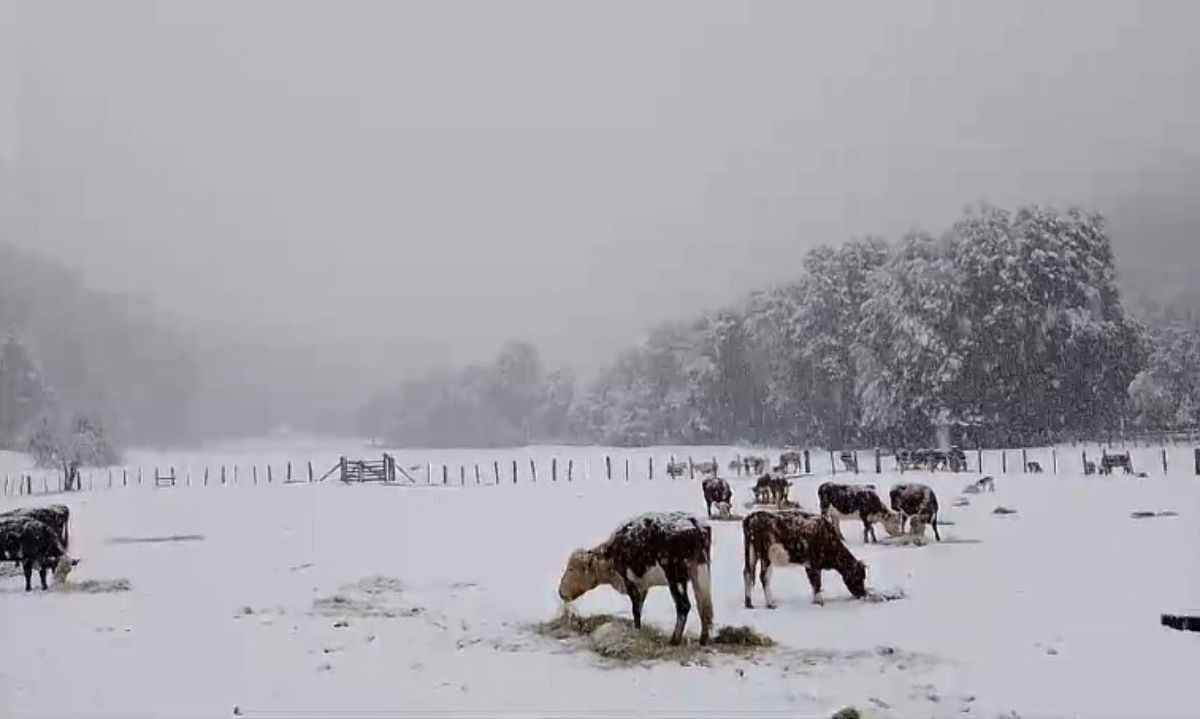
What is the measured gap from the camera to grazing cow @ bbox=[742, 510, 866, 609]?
862cm

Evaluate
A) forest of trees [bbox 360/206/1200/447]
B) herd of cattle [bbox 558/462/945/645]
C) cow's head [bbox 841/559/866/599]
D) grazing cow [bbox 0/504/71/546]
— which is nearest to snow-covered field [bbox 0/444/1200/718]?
cow's head [bbox 841/559/866/599]

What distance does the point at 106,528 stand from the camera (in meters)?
14.9

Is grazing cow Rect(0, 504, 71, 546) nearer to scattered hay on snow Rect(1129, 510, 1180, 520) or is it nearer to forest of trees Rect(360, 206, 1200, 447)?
forest of trees Rect(360, 206, 1200, 447)

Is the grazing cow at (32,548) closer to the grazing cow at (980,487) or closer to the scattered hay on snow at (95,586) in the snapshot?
the scattered hay on snow at (95,586)

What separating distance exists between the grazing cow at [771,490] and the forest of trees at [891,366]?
5408mm

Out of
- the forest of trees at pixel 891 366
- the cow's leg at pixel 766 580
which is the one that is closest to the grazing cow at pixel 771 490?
the forest of trees at pixel 891 366

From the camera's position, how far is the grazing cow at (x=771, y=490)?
16.4 m

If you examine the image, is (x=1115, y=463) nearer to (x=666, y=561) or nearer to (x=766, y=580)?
(x=766, y=580)

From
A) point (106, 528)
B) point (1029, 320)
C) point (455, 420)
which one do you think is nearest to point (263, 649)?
point (106, 528)

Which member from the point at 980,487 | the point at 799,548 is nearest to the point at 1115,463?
the point at 980,487

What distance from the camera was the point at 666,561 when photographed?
721 cm

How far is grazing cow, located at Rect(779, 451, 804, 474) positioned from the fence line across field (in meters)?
0.13

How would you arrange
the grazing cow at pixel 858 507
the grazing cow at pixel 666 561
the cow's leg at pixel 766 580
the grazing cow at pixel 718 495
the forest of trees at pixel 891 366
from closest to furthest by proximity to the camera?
the grazing cow at pixel 666 561 < the cow's leg at pixel 766 580 < the grazing cow at pixel 858 507 < the grazing cow at pixel 718 495 < the forest of trees at pixel 891 366

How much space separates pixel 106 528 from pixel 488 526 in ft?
19.1
